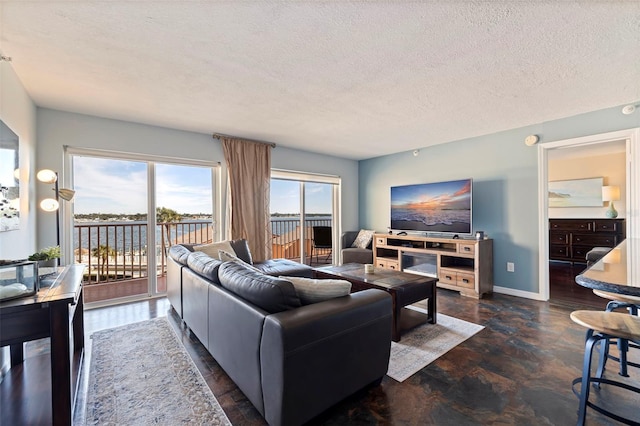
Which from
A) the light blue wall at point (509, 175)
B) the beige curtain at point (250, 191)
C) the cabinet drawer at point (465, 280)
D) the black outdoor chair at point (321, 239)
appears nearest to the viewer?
the light blue wall at point (509, 175)

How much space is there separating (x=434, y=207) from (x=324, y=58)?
306 cm

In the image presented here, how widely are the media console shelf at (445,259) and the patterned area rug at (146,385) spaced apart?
3.31 m

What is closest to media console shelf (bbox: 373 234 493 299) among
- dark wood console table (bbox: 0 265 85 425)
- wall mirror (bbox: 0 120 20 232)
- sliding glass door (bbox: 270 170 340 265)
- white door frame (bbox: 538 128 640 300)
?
white door frame (bbox: 538 128 640 300)

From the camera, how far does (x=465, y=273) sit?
12.3 feet

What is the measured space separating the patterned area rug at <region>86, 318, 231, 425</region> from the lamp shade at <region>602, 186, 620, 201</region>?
723 cm

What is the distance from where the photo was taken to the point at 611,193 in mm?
5254

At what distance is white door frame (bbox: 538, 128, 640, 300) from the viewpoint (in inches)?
114

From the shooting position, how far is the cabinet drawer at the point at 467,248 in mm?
3713

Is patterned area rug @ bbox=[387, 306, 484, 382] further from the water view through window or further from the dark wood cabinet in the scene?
the dark wood cabinet

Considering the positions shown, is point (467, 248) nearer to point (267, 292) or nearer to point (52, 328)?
point (267, 292)

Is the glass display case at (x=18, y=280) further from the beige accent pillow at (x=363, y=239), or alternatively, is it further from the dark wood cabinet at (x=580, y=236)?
the dark wood cabinet at (x=580, y=236)

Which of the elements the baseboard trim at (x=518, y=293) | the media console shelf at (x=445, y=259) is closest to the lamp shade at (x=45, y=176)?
the media console shelf at (x=445, y=259)

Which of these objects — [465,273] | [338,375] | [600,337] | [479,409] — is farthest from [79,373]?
[465,273]

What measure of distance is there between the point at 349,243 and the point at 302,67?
3.86 m
